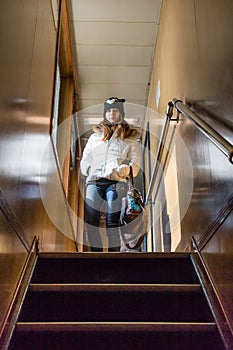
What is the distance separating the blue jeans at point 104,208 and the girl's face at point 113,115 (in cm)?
67

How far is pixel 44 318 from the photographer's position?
5.51 feet

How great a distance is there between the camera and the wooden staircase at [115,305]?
1515mm

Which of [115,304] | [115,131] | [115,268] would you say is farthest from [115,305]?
[115,131]

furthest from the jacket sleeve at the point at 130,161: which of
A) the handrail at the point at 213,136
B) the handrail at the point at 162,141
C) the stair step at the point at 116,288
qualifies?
the stair step at the point at 116,288

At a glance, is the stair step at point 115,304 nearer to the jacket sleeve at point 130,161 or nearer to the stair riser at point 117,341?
the stair riser at point 117,341

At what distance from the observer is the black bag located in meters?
3.23

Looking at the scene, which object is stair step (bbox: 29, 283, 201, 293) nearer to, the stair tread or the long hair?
the stair tread

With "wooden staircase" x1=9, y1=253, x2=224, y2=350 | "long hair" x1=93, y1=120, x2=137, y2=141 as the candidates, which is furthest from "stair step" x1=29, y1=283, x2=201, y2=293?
"long hair" x1=93, y1=120, x2=137, y2=141

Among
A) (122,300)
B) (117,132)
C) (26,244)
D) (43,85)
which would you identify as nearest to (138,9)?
(117,132)

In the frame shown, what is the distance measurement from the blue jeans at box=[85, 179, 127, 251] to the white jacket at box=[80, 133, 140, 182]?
3.0 inches

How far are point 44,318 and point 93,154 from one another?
1.99 metres

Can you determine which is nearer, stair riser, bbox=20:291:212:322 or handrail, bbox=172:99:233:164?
handrail, bbox=172:99:233:164

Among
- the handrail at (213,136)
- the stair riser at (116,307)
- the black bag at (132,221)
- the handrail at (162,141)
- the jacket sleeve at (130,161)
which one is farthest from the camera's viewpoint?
the jacket sleeve at (130,161)

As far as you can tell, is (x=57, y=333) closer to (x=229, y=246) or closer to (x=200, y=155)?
(x=229, y=246)
